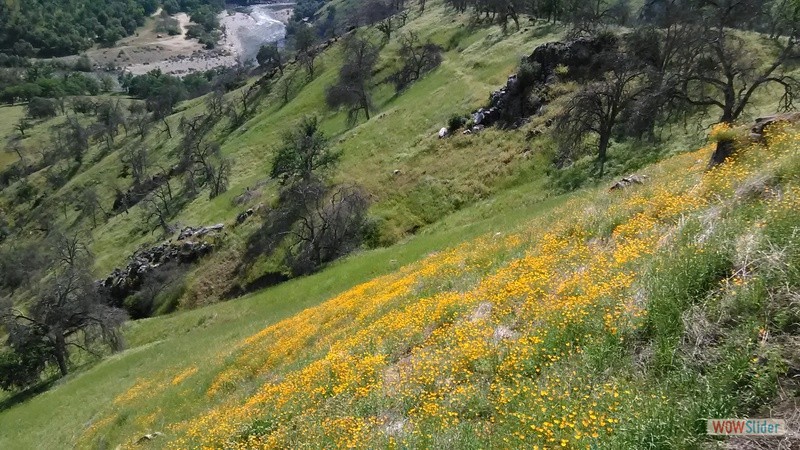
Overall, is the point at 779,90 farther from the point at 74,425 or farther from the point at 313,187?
the point at 74,425

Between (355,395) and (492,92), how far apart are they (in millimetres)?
60243

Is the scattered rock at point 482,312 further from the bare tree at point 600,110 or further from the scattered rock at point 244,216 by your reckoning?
the scattered rock at point 244,216

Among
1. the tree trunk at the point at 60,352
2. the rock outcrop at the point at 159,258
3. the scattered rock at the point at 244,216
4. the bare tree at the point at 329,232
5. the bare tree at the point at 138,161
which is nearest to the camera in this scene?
the tree trunk at the point at 60,352

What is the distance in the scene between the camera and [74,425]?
1256 inches

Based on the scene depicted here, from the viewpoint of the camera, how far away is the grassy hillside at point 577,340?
6.88 meters

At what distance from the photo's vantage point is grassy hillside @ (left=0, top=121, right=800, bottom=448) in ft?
22.6

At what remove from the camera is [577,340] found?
9.14 metres

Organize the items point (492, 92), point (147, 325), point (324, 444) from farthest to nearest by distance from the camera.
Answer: point (492, 92), point (147, 325), point (324, 444)

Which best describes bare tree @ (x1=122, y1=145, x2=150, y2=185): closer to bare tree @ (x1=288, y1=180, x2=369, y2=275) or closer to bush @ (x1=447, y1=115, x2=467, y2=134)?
bare tree @ (x1=288, y1=180, x2=369, y2=275)

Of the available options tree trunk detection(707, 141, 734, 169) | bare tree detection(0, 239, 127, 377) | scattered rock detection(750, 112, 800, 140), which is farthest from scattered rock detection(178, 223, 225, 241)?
scattered rock detection(750, 112, 800, 140)

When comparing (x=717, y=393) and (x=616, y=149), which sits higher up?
(x=717, y=393)

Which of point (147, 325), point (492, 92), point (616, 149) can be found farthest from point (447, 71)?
point (147, 325)

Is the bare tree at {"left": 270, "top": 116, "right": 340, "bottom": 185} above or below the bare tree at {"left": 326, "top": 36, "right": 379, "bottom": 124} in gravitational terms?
below

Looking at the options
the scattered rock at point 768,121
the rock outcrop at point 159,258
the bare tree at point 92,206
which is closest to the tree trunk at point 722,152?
the scattered rock at point 768,121
